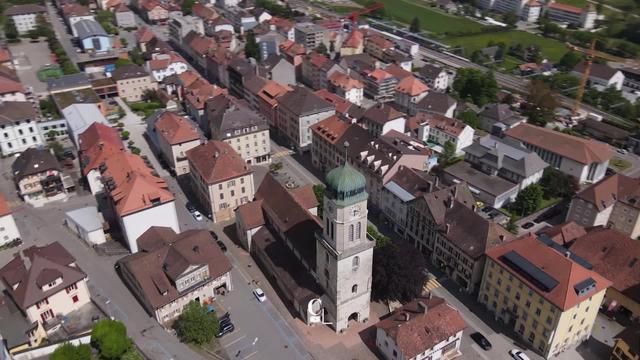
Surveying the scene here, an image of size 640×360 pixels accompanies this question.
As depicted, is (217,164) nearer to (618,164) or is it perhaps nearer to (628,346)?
(628,346)

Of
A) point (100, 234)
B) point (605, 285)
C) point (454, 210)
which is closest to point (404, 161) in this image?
point (454, 210)

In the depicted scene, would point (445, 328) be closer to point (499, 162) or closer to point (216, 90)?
point (499, 162)

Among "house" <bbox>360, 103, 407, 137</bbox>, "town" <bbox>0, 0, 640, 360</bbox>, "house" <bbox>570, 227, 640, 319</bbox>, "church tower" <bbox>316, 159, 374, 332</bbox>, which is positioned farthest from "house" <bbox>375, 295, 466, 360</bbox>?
"house" <bbox>360, 103, 407, 137</bbox>

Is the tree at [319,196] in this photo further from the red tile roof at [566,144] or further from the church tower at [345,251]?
the red tile roof at [566,144]

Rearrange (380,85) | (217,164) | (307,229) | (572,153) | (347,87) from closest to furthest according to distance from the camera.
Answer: (307,229), (217,164), (572,153), (347,87), (380,85)

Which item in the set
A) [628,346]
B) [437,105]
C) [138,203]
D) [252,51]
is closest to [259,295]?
[138,203]

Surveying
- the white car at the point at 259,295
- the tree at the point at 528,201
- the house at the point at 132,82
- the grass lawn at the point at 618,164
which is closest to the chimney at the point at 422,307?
the white car at the point at 259,295
